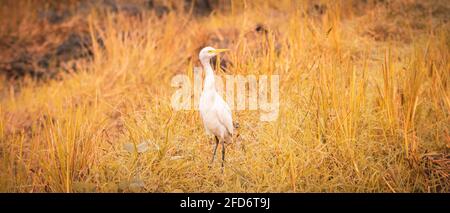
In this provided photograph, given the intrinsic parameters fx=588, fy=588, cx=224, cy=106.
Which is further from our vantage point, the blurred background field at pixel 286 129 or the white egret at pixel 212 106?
the white egret at pixel 212 106

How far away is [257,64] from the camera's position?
3.61m

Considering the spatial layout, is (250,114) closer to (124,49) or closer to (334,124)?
(334,124)

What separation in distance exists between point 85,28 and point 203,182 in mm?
3233

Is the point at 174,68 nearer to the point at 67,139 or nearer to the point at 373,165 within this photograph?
the point at 67,139

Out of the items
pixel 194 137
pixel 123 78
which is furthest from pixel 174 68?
pixel 194 137

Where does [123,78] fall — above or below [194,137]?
above

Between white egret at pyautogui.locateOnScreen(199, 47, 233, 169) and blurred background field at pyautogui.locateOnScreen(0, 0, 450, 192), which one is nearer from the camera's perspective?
blurred background field at pyautogui.locateOnScreen(0, 0, 450, 192)

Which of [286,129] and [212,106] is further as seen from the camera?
[286,129]

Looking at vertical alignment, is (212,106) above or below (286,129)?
above

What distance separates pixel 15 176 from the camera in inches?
123

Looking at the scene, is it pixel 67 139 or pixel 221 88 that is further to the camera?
pixel 221 88

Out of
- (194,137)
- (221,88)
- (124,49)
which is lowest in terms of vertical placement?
(194,137)
